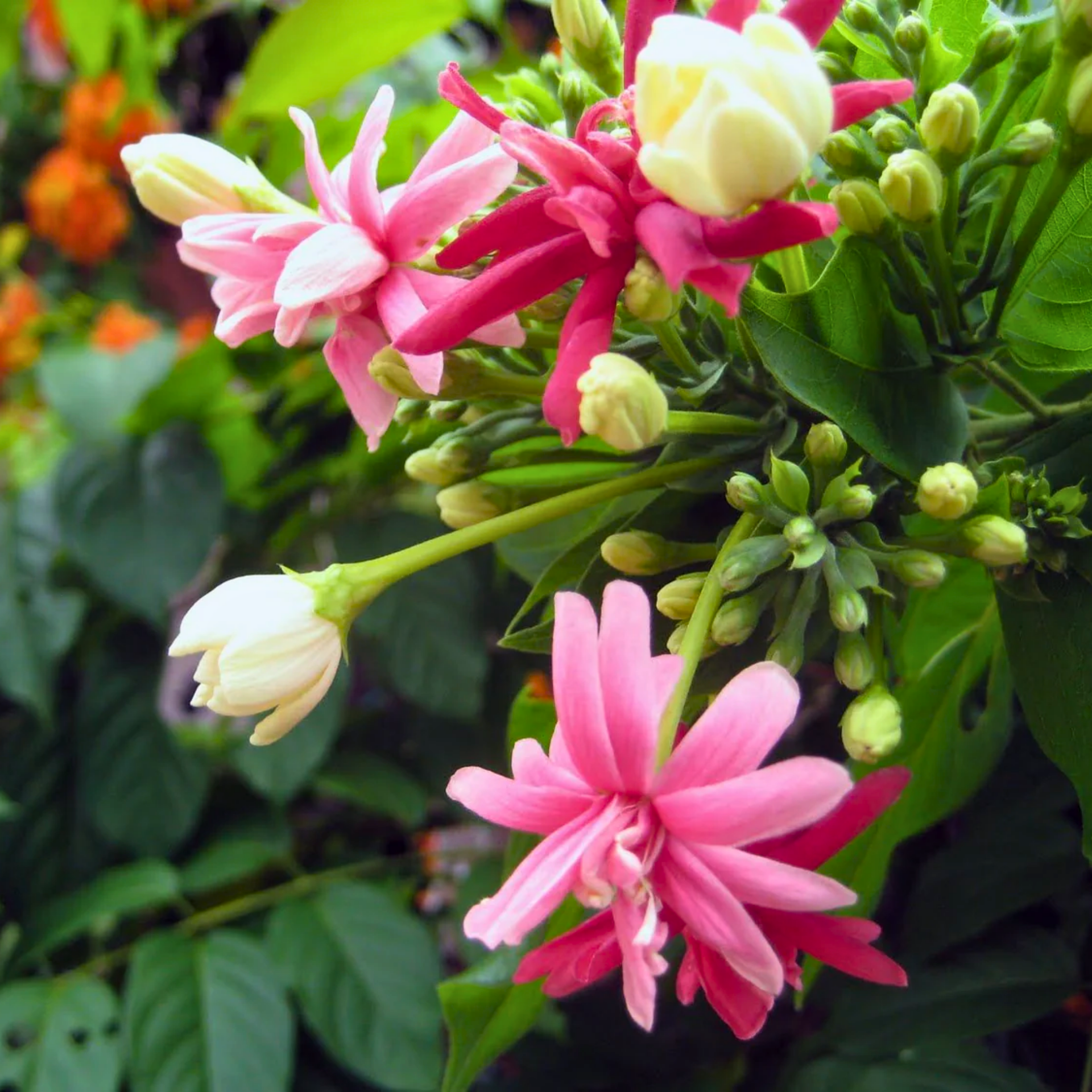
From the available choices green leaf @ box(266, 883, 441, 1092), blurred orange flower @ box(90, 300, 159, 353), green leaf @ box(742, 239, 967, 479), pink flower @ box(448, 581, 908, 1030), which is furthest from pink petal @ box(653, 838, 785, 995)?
blurred orange flower @ box(90, 300, 159, 353)

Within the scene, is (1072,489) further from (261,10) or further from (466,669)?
(261,10)

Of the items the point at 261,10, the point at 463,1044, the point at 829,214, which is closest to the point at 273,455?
the point at 463,1044

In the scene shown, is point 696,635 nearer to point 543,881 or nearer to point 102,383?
point 543,881

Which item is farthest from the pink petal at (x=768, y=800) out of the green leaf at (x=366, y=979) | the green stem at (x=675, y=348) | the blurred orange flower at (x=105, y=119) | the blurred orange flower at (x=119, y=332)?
the blurred orange flower at (x=105, y=119)

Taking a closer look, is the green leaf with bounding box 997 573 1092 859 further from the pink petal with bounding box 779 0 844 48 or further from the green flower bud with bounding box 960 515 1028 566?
the pink petal with bounding box 779 0 844 48

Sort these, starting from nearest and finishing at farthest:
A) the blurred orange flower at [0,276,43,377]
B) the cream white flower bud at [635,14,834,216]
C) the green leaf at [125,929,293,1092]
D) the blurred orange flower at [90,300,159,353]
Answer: the cream white flower bud at [635,14,834,216]
the green leaf at [125,929,293,1092]
the blurred orange flower at [90,300,159,353]
the blurred orange flower at [0,276,43,377]

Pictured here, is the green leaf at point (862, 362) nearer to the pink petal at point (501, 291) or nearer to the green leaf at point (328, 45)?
the pink petal at point (501, 291)
